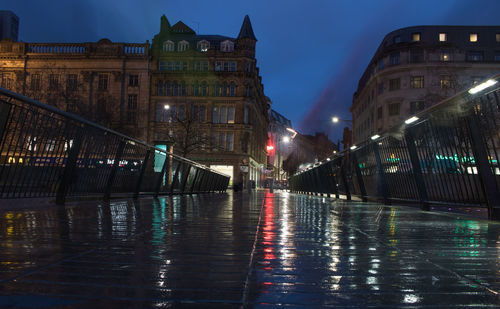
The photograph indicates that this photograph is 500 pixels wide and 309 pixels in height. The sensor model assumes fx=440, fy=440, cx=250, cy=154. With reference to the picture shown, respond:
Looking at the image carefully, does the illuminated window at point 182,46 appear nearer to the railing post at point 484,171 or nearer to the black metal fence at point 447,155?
the black metal fence at point 447,155

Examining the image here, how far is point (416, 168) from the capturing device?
8039 millimetres

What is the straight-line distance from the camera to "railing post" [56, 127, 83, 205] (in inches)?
288

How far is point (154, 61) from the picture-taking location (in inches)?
2387

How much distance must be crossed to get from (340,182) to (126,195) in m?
8.80

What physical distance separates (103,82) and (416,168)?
57.2 metres

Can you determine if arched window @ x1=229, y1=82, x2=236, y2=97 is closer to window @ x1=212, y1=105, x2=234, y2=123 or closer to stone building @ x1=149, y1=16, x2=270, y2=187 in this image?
stone building @ x1=149, y1=16, x2=270, y2=187

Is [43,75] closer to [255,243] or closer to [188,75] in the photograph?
[188,75]

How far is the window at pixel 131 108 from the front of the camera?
5894 centimetres

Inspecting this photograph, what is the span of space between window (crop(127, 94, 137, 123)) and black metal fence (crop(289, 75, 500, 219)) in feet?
168

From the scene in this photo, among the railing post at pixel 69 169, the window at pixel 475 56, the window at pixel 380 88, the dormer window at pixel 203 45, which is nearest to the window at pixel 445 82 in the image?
the window at pixel 475 56

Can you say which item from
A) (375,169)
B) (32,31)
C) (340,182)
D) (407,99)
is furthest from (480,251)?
(32,31)

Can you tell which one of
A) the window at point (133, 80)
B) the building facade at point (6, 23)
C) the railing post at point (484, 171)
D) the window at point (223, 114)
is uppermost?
the building facade at point (6, 23)

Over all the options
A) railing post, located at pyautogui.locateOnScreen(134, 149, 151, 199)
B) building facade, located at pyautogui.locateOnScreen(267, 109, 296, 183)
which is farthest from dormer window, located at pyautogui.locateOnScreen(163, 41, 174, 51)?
railing post, located at pyautogui.locateOnScreen(134, 149, 151, 199)

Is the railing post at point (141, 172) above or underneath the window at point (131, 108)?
underneath
